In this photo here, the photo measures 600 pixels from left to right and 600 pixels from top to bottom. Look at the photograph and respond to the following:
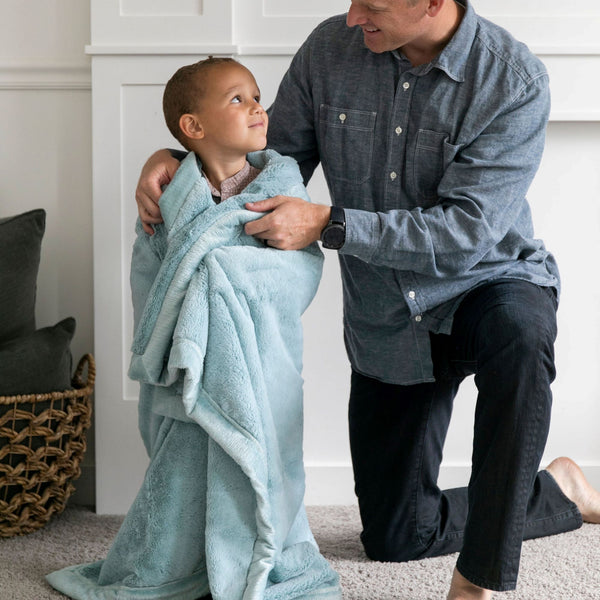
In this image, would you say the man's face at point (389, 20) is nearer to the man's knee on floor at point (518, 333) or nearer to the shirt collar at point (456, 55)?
the shirt collar at point (456, 55)

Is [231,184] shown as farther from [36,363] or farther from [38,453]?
[38,453]

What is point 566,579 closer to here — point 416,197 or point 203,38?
point 416,197

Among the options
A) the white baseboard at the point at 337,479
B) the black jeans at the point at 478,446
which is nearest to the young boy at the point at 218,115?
the black jeans at the point at 478,446

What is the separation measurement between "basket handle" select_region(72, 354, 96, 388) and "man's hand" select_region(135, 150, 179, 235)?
57 cm

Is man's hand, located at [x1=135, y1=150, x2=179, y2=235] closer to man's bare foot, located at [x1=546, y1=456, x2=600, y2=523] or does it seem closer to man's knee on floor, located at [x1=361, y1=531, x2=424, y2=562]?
man's knee on floor, located at [x1=361, y1=531, x2=424, y2=562]

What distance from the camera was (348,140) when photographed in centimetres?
171

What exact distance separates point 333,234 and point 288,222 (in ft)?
0.27

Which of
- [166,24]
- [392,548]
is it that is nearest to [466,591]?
[392,548]

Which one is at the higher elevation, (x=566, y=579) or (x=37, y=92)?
(x=37, y=92)

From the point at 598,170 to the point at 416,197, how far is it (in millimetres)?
687

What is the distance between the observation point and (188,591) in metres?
1.49

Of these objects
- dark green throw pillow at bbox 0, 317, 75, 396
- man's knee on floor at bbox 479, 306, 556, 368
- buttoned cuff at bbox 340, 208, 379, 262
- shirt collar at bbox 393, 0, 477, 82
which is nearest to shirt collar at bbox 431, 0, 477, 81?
shirt collar at bbox 393, 0, 477, 82

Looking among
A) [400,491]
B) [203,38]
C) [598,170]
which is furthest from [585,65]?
[400,491]

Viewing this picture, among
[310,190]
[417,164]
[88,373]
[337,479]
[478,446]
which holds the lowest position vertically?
[337,479]
